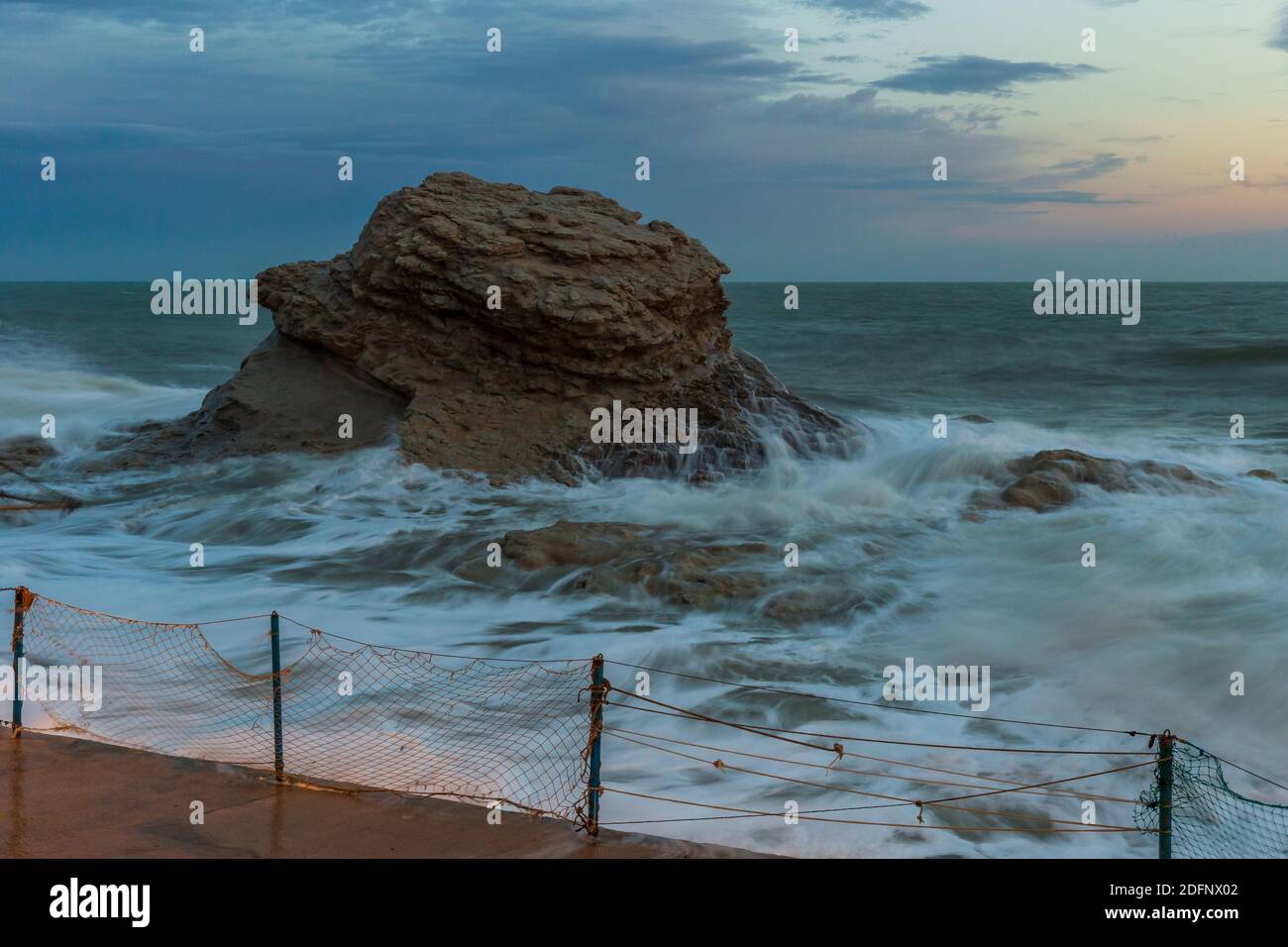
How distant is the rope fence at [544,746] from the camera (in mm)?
5750

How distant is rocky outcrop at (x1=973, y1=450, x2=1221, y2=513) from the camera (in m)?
12.2

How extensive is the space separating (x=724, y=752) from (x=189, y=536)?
7.07 m

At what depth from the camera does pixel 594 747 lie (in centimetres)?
552

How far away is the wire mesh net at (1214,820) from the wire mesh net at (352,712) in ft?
9.06

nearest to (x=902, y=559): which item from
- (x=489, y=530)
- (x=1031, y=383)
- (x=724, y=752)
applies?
(x=489, y=530)

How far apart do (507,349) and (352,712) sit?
683 centimetres

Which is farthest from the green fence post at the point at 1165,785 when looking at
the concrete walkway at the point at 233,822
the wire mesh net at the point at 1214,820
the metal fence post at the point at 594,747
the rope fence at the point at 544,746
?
the metal fence post at the point at 594,747

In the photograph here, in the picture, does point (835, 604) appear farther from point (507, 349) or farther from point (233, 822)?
point (507, 349)

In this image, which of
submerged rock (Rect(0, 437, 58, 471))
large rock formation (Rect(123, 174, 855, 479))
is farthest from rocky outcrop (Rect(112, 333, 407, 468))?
submerged rock (Rect(0, 437, 58, 471))

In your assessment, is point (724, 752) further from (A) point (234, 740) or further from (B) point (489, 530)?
(B) point (489, 530)

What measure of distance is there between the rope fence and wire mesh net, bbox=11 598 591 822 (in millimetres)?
16

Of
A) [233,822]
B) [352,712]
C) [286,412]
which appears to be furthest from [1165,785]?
[286,412]

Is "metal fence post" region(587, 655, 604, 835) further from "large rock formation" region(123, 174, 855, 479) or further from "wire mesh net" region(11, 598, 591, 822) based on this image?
"large rock formation" region(123, 174, 855, 479)
